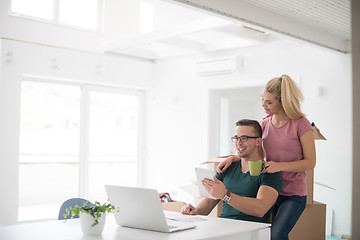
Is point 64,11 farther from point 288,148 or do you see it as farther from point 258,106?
point 288,148

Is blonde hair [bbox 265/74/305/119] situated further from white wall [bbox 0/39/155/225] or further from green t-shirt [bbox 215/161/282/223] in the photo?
white wall [bbox 0/39/155/225]

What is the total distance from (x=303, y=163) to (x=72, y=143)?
164 inches

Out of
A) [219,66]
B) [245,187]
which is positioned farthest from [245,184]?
[219,66]

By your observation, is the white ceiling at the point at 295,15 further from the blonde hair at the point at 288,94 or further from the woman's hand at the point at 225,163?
the woman's hand at the point at 225,163

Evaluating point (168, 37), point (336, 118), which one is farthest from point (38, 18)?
point (336, 118)

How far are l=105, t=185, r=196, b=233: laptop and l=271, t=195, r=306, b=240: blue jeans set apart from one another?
76 centimetres

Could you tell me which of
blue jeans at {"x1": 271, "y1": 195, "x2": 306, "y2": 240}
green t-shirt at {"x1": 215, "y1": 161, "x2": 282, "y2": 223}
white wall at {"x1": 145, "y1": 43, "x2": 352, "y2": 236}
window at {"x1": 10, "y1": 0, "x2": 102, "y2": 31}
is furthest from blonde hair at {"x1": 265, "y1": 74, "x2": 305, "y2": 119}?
window at {"x1": 10, "y1": 0, "x2": 102, "y2": 31}

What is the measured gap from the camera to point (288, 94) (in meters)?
2.70

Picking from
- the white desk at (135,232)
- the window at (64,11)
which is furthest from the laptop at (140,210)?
the window at (64,11)

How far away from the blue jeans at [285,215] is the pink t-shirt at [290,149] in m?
0.04

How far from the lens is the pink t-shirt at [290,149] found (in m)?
2.74

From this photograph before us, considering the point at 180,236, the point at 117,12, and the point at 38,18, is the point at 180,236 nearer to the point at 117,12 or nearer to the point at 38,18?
the point at 38,18

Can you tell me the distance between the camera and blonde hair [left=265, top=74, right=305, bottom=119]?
2.71 meters

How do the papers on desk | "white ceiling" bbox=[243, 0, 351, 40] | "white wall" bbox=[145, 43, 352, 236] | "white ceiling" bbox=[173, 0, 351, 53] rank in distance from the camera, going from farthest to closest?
"white wall" bbox=[145, 43, 352, 236]
"white ceiling" bbox=[243, 0, 351, 40]
"white ceiling" bbox=[173, 0, 351, 53]
the papers on desk
